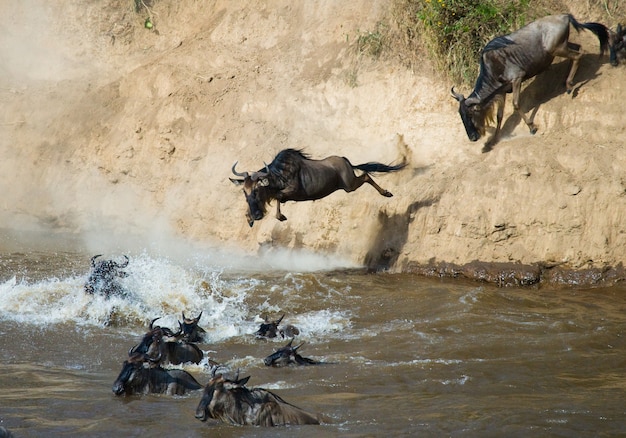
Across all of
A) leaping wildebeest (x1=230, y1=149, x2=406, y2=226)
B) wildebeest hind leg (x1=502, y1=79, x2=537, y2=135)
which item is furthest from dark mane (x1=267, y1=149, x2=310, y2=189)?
wildebeest hind leg (x1=502, y1=79, x2=537, y2=135)

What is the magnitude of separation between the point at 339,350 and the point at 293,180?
3769 millimetres

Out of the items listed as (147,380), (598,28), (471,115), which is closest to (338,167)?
(471,115)

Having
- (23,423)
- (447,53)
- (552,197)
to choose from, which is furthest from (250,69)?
(23,423)

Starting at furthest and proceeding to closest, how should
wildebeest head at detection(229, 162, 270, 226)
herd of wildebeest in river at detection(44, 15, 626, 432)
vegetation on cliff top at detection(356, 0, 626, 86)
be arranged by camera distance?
1. vegetation on cliff top at detection(356, 0, 626, 86)
2. wildebeest head at detection(229, 162, 270, 226)
3. herd of wildebeest in river at detection(44, 15, 626, 432)

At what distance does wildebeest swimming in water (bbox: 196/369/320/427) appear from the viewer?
6902 mm

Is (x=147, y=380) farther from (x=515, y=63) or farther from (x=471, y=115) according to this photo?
(x=515, y=63)

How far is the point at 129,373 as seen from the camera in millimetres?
7762

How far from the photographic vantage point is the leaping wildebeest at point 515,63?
44.4 feet

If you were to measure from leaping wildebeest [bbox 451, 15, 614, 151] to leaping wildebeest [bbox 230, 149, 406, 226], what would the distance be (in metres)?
1.92

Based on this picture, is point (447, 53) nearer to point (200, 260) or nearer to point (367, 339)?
point (200, 260)

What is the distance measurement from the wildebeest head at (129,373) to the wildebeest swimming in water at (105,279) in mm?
3438

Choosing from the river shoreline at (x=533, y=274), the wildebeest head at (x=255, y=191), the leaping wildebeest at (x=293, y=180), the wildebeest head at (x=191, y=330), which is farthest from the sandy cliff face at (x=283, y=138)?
the wildebeest head at (x=191, y=330)

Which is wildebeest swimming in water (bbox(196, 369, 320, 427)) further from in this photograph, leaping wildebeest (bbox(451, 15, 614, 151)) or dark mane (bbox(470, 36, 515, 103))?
dark mane (bbox(470, 36, 515, 103))

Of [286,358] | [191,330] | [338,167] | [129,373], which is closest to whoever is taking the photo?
[129,373]
